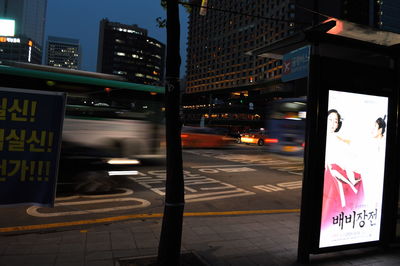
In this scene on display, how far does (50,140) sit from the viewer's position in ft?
12.1

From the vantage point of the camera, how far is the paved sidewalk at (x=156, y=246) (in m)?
4.34

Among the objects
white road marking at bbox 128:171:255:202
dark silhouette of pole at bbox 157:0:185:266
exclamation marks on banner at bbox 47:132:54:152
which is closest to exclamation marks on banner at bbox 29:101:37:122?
exclamation marks on banner at bbox 47:132:54:152

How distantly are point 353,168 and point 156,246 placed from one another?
121 inches

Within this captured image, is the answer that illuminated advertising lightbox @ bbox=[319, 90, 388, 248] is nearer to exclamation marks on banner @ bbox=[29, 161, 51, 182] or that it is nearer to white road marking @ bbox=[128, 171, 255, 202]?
Result: exclamation marks on banner @ bbox=[29, 161, 51, 182]

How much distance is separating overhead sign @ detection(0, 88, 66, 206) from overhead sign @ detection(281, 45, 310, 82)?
3454 mm

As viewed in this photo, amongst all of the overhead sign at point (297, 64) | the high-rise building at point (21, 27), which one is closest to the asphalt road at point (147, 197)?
the overhead sign at point (297, 64)

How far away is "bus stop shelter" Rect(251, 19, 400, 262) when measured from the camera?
4.16 m

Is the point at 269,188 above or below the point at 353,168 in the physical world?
below

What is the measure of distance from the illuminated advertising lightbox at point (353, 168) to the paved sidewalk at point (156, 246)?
1.53ft

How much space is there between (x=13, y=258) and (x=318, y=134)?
4.30 m

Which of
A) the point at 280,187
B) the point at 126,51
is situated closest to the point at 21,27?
the point at 126,51

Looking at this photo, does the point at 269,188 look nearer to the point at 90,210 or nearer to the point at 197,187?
the point at 197,187

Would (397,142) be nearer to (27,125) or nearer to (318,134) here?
(318,134)

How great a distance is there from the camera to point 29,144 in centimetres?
362
